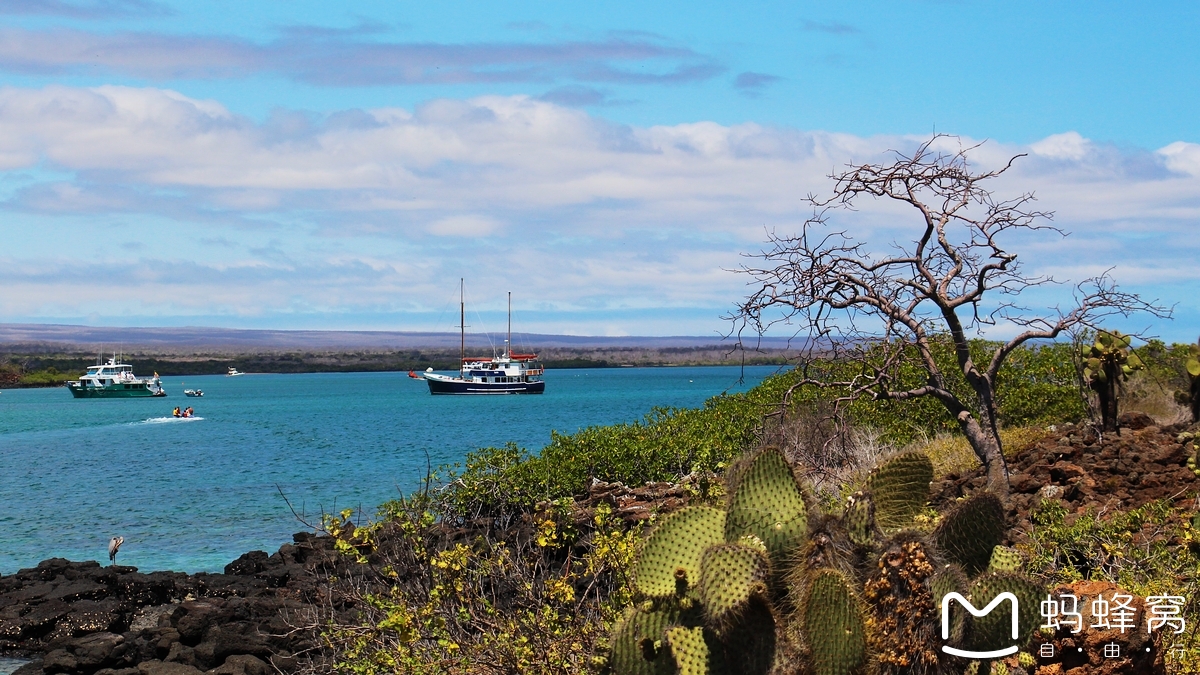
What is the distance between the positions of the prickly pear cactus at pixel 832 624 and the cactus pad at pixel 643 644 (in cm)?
72

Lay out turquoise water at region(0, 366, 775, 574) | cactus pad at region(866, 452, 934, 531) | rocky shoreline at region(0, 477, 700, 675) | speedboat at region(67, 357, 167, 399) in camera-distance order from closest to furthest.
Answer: cactus pad at region(866, 452, 934, 531) → rocky shoreline at region(0, 477, 700, 675) → turquoise water at region(0, 366, 775, 574) → speedboat at region(67, 357, 167, 399)

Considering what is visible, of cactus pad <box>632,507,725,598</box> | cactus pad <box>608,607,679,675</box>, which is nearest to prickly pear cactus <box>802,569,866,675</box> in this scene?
cactus pad <box>632,507,725,598</box>

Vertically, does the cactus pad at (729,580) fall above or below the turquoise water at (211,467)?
above

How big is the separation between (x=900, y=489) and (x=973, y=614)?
78 cm

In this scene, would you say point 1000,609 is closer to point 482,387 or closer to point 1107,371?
point 1107,371

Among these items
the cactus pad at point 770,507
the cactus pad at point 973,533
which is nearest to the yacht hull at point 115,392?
the cactus pad at point 770,507

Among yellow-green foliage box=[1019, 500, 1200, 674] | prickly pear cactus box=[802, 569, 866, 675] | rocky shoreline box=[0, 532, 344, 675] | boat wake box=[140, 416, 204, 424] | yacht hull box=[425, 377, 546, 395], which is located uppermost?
prickly pear cactus box=[802, 569, 866, 675]

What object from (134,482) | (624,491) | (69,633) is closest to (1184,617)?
(624,491)

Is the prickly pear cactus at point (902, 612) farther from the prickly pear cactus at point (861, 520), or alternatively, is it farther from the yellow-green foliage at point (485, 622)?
the yellow-green foliage at point (485, 622)

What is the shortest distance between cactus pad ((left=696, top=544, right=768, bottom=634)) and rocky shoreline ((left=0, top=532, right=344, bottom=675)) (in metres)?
5.45

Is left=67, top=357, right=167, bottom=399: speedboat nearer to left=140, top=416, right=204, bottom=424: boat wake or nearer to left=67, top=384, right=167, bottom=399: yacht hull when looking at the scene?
left=67, top=384, right=167, bottom=399: yacht hull

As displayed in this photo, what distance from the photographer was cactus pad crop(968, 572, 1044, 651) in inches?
215

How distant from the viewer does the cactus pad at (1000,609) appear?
5457 mm

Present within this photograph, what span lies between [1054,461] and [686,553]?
9.05 metres
